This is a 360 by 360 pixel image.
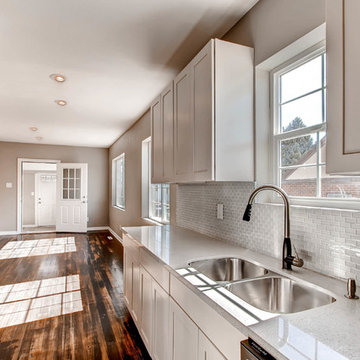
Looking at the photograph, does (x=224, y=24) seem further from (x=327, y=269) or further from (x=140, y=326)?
(x=140, y=326)

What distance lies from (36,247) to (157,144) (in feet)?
14.5

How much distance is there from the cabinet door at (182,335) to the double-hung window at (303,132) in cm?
96

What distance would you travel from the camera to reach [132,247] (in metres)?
2.44

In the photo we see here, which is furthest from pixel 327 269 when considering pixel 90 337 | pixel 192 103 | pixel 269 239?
pixel 90 337

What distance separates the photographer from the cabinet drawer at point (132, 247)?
2.28m

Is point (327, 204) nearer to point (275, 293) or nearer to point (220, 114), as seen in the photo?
point (275, 293)

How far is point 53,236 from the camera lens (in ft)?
23.0

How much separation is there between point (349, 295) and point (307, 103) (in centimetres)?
108

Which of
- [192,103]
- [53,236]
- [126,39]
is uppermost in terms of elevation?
[126,39]

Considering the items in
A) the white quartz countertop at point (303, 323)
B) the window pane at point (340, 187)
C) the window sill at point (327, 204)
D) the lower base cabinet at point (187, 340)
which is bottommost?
the lower base cabinet at point (187, 340)

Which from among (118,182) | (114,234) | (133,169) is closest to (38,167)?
(118,182)

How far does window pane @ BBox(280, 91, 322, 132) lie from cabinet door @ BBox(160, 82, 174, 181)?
97cm

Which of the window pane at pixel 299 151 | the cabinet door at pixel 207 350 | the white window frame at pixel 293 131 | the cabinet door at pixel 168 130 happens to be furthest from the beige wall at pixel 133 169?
the cabinet door at pixel 207 350

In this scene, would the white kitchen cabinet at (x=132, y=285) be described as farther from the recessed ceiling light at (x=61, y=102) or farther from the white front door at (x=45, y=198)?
the white front door at (x=45, y=198)
